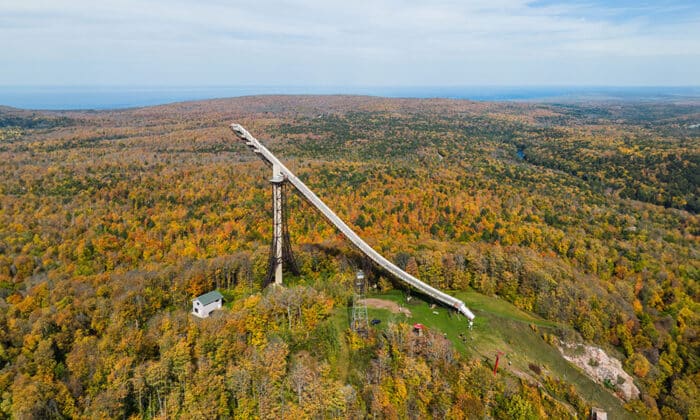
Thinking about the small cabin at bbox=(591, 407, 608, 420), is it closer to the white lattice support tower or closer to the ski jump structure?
the ski jump structure

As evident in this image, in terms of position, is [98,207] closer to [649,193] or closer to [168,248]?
[168,248]

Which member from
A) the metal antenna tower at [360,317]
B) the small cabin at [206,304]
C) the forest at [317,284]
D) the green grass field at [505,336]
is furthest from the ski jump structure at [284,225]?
the small cabin at [206,304]

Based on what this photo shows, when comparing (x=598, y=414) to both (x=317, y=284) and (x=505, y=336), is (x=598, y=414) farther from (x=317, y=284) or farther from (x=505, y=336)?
(x=317, y=284)

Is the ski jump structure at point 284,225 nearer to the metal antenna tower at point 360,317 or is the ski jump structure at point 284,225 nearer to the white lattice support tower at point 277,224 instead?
the white lattice support tower at point 277,224

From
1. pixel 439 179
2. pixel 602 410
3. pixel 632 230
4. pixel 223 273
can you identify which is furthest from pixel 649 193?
pixel 223 273

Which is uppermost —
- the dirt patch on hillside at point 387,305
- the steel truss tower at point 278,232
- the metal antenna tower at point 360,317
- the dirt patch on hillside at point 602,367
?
the steel truss tower at point 278,232

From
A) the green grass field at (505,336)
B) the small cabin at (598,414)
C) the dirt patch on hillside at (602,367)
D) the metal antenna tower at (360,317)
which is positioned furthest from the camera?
Result: the dirt patch on hillside at (602,367)

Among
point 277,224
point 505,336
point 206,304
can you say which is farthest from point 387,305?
point 206,304
